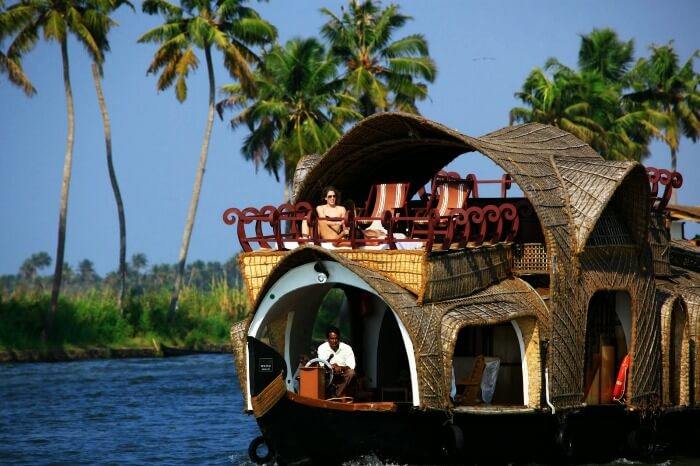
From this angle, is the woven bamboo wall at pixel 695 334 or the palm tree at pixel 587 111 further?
the palm tree at pixel 587 111

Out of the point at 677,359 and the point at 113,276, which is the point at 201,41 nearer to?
the point at 677,359

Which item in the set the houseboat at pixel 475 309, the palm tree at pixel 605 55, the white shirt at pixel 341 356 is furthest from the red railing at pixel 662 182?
the palm tree at pixel 605 55

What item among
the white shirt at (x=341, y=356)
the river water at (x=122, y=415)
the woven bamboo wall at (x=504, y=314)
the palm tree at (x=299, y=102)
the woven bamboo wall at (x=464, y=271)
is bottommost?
the river water at (x=122, y=415)

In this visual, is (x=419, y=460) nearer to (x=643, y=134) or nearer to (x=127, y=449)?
(x=127, y=449)

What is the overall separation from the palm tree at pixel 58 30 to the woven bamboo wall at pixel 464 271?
65.1 feet

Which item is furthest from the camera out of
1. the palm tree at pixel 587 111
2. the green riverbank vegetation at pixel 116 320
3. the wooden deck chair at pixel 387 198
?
the palm tree at pixel 587 111

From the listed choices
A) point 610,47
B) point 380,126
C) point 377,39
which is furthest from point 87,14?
point 380,126

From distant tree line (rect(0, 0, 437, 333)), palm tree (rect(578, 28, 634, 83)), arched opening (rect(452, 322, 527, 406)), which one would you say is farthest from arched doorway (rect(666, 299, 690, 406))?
palm tree (rect(578, 28, 634, 83))

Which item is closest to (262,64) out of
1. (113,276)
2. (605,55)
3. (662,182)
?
(605,55)

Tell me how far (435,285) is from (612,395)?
2.97 meters

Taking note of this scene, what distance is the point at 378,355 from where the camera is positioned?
47.0ft

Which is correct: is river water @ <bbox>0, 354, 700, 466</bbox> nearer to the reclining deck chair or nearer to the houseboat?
the houseboat

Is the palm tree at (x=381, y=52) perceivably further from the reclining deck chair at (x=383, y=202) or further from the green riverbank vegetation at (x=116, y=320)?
the reclining deck chair at (x=383, y=202)

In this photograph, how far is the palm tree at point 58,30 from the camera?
32062 millimetres
